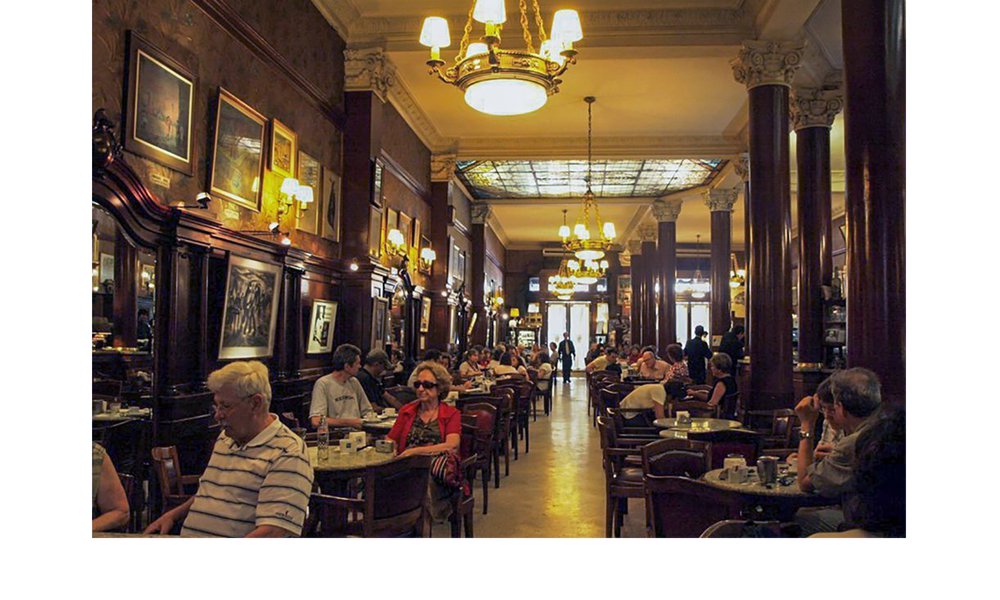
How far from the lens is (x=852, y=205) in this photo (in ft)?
16.0

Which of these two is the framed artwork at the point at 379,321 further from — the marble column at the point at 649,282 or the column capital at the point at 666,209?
the marble column at the point at 649,282

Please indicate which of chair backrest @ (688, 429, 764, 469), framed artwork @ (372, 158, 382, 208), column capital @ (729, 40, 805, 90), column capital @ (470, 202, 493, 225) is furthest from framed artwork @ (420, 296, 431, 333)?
chair backrest @ (688, 429, 764, 469)

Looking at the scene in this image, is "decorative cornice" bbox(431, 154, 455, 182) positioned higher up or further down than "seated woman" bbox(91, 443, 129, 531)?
higher up

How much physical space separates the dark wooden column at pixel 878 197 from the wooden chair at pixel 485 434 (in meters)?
2.68

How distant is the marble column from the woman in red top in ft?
54.4

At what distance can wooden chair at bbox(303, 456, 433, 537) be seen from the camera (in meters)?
3.70

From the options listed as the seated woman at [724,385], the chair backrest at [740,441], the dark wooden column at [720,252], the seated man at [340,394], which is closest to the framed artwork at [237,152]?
the seated man at [340,394]

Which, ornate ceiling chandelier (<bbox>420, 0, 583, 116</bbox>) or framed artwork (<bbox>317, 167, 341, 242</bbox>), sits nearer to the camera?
ornate ceiling chandelier (<bbox>420, 0, 583, 116</bbox>)

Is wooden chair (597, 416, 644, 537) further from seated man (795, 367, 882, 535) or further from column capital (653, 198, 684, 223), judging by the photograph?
column capital (653, 198, 684, 223)

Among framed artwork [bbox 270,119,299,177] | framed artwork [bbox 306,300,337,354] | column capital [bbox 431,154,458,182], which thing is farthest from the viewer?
column capital [bbox 431,154,458,182]

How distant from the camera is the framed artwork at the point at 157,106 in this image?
16.4ft

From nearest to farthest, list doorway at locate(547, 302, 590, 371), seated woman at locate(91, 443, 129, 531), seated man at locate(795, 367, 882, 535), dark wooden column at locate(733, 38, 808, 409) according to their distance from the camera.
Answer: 1. seated woman at locate(91, 443, 129, 531)
2. seated man at locate(795, 367, 882, 535)
3. dark wooden column at locate(733, 38, 808, 409)
4. doorway at locate(547, 302, 590, 371)

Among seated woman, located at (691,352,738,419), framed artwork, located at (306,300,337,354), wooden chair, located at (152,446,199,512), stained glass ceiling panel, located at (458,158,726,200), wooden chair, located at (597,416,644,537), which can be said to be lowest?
wooden chair, located at (597,416,644,537)

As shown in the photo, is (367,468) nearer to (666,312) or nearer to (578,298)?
(666,312)
